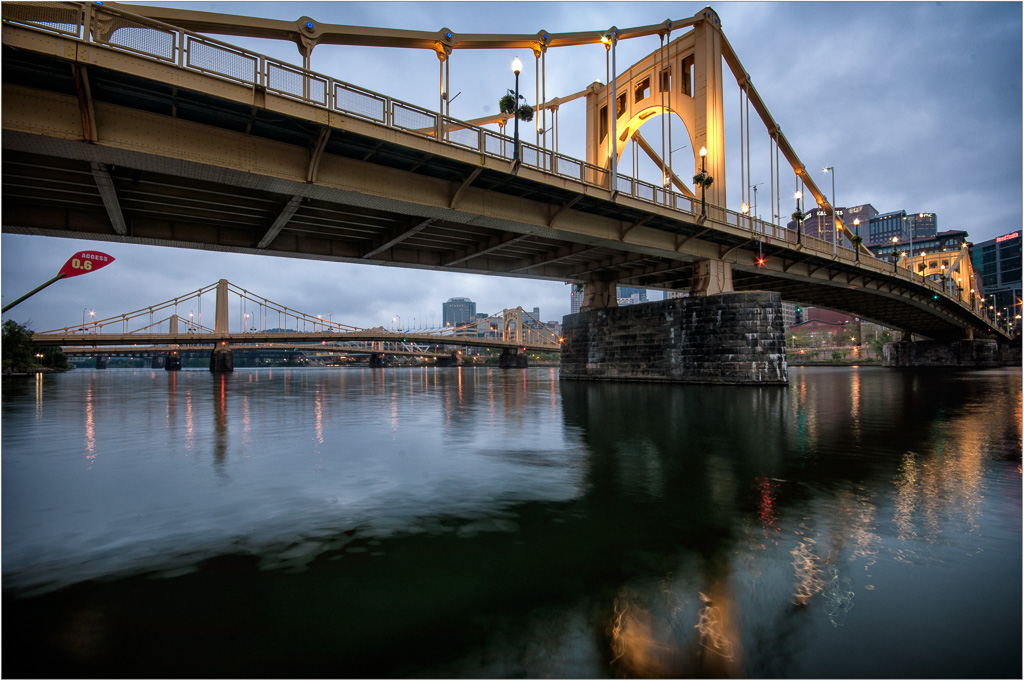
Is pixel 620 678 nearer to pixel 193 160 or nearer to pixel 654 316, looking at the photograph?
pixel 193 160

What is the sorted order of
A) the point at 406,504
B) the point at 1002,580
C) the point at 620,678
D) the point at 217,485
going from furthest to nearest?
the point at 217,485, the point at 406,504, the point at 1002,580, the point at 620,678

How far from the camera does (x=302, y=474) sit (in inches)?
342

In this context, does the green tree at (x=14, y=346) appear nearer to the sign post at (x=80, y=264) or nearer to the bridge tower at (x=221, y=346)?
the bridge tower at (x=221, y=346)

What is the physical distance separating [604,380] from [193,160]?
31352 millimetres

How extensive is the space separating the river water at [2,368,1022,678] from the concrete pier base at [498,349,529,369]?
100 m

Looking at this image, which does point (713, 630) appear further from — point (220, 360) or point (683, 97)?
point (220, 360)

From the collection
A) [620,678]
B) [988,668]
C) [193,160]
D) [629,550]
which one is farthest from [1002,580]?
[193,160]

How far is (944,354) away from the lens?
281 feet

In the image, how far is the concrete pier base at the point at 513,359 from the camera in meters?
111

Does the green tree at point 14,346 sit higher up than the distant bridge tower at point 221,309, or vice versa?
the distant bridge tower at point 221,309

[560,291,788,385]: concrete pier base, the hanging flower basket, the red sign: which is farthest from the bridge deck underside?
the red sign

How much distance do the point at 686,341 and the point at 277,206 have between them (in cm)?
2606

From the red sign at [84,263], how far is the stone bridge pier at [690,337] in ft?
100

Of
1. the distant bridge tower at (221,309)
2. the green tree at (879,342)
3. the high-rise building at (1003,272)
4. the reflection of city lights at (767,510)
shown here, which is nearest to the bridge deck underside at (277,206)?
the reflection of city lights at (767,510)
